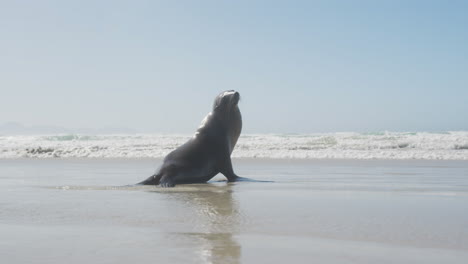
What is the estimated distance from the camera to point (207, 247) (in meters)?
3.07

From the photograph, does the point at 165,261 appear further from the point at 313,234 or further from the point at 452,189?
the point at 452,189

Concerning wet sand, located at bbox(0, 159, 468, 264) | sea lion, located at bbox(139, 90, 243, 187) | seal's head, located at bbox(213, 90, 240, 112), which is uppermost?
seal's head, located at bbox(213, 90, 240, 112)

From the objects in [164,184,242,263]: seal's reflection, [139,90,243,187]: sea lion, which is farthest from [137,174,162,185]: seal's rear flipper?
[164,184,242,263]: seal's reflection

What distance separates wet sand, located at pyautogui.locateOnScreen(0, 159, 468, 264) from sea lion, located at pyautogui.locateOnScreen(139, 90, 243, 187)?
1.16 m

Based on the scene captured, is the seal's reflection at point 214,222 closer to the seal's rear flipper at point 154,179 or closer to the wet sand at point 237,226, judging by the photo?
the wet sand at point 237,226

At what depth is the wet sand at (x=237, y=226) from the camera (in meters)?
2.92

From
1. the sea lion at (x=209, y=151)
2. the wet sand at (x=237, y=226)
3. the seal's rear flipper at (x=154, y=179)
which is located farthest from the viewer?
the sea lion at (x=209, y=151)

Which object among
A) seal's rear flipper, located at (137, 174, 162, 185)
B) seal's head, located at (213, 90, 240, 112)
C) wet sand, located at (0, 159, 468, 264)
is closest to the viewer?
wet sand, located at (0, 159, 468, 264)

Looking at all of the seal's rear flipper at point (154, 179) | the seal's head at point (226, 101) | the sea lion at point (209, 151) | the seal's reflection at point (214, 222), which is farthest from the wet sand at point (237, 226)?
the seal's head at point (226, 101)

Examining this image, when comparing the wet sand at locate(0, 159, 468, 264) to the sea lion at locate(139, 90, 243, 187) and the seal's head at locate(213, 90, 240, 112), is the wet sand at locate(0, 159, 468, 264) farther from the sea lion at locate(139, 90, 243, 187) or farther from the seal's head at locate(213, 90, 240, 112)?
the seal's head at locate(213, 90, 240, 112)

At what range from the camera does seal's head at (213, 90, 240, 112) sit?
8625mm

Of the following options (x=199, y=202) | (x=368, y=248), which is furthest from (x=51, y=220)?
(x=368, y=248)

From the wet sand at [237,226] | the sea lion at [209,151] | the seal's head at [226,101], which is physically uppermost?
the seal's head at [226,101]

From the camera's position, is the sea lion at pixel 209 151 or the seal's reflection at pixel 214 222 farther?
the sea lion at pixel 209 151
